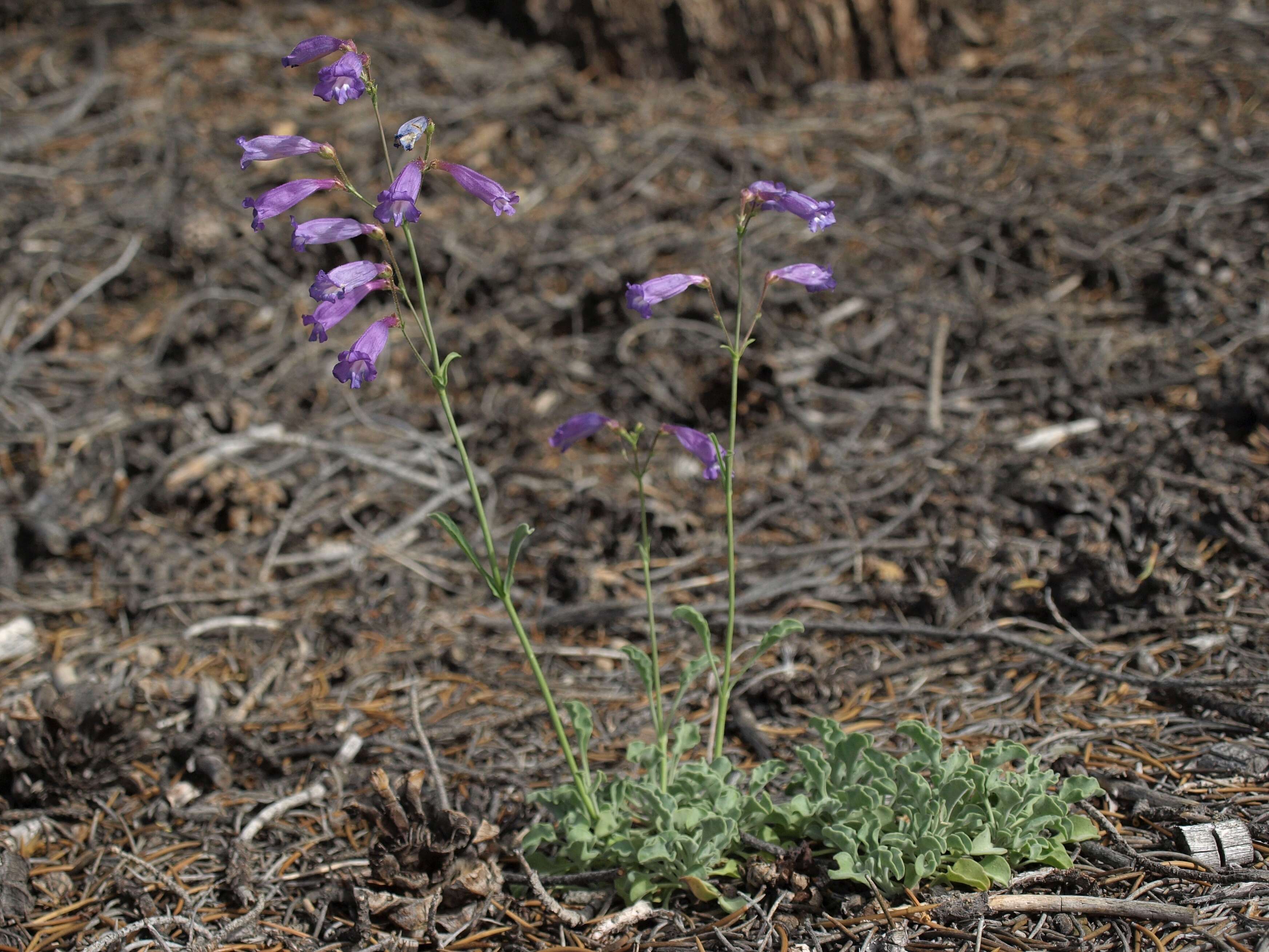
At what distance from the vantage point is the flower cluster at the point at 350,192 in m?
2.02

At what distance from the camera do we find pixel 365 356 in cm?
216

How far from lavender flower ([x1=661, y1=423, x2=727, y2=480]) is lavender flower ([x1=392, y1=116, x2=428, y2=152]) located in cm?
90

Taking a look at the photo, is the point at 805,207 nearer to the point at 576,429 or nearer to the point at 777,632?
the point at 576,429

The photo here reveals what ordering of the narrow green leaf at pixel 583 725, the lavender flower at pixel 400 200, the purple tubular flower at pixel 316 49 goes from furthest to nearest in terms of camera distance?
the narrow green leaf at pixel 583 725, the purple tubular flower at pixel 316 49, the lavender flower at pixel 400 200

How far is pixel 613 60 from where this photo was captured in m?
7.10

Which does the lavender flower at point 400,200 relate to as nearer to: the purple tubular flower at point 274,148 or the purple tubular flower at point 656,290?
the purple tubular flower at point 274,148

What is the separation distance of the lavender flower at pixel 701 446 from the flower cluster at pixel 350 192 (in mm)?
690

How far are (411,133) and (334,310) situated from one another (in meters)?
0.43

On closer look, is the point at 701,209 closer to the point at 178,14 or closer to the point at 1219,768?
the point at 1219,768

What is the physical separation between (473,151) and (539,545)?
10.6 feet

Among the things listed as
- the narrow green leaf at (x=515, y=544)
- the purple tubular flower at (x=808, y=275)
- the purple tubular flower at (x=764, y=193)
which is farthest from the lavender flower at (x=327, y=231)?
the purple tubular flower at (x=808, y=275)

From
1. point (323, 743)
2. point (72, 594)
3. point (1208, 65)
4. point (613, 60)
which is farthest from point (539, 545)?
point (1208, 65)

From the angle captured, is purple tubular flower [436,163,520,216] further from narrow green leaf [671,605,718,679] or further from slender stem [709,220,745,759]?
narrow green leaf [671,605,718,679]

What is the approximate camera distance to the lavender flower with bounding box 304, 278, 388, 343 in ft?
7.00
